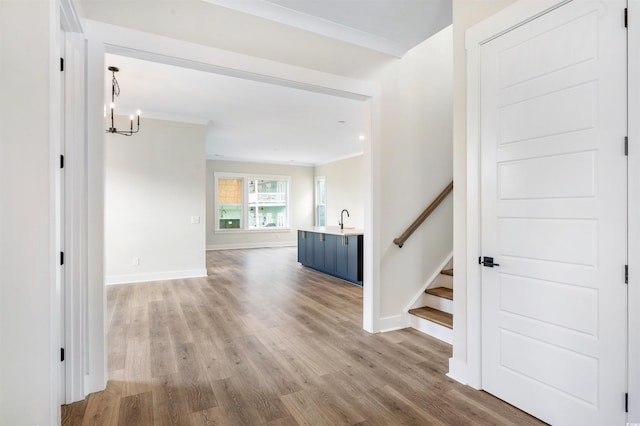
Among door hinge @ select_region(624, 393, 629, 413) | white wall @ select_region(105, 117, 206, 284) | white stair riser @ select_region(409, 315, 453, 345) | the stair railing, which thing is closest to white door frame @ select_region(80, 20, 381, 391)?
the stair railing

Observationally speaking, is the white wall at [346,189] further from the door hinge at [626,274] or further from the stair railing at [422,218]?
the door hinge at [626,274]

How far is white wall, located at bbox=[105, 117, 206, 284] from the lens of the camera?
5.34 meters

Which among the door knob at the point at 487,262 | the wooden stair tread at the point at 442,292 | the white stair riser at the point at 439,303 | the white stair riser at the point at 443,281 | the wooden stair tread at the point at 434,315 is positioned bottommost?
the wooden stair tread at the point at 434,315

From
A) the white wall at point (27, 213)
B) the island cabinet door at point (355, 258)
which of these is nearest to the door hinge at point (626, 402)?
the white wall at point (27, 213)

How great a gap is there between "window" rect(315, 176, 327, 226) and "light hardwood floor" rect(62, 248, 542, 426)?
685 cm

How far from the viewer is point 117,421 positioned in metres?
1.86

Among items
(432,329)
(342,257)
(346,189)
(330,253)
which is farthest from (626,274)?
(346,189)

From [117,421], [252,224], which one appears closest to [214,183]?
[252,224]

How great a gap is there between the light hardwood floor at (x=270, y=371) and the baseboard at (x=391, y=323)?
86 mm

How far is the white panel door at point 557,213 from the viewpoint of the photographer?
1586mm

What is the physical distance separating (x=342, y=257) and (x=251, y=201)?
230 inches

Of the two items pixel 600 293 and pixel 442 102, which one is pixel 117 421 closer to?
pixel 600 293

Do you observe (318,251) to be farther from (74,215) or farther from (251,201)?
(251,201)

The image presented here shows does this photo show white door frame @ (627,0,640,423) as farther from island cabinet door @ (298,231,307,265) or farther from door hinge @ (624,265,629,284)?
island cabinet door @ (298,231,307,265)
